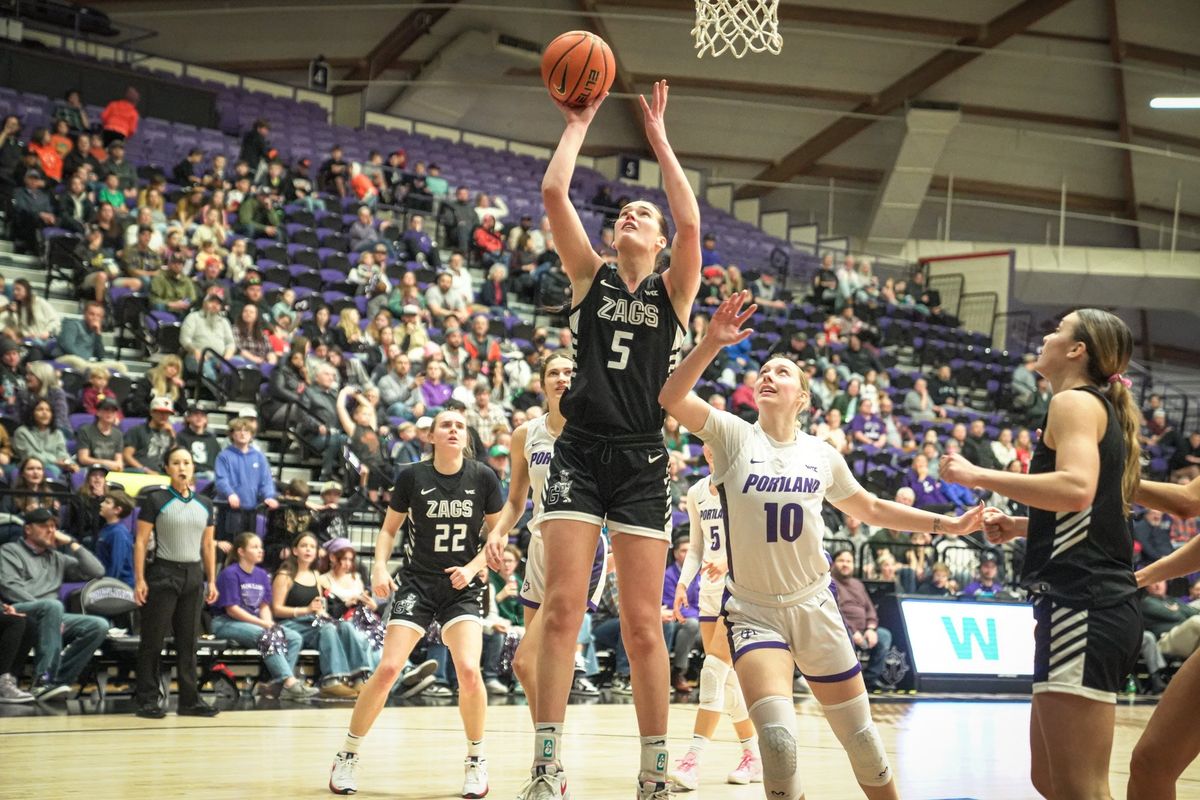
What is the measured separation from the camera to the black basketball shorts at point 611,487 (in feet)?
14.2

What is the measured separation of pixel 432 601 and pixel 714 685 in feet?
5.42

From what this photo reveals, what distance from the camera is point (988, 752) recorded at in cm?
826

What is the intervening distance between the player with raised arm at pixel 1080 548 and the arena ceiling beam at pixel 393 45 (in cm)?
2195

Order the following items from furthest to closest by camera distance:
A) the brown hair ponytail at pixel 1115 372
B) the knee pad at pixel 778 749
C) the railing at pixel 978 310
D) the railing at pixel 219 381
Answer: the railing at pixel 978 310 < the railing at pixel 219 381 < the knee pad at pixel 778 749 < the brown hair ponytail at pixel 1115 372

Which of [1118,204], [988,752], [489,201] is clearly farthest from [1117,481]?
[1118,204]

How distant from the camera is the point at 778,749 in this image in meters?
4.30

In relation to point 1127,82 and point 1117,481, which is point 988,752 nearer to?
point 1117,481


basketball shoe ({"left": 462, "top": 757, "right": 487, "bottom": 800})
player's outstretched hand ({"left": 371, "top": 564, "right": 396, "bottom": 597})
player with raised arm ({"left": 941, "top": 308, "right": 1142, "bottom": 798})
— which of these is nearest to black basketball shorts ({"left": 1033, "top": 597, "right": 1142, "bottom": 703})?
player with raised arm ({"left": 941, "top": 308, "right": 1142, "bottom": 798})

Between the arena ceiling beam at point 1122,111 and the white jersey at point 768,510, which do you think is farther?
the arena ceiling beam at point 1122,111

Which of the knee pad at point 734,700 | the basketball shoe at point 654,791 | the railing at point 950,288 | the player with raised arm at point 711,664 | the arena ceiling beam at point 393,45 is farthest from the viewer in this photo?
the railing at point 950,288

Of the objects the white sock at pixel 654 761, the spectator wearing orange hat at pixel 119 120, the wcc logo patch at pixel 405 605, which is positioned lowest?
the white sock at pixel 654 761

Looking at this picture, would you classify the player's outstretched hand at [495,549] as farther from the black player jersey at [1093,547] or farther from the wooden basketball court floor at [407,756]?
the black player jersey at [1093,547]

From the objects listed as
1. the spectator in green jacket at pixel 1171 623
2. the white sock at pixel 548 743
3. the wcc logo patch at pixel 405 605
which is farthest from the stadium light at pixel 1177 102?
the white sock at pixel 548 743

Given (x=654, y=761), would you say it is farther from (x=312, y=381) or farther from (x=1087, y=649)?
(x=312, y=381)
